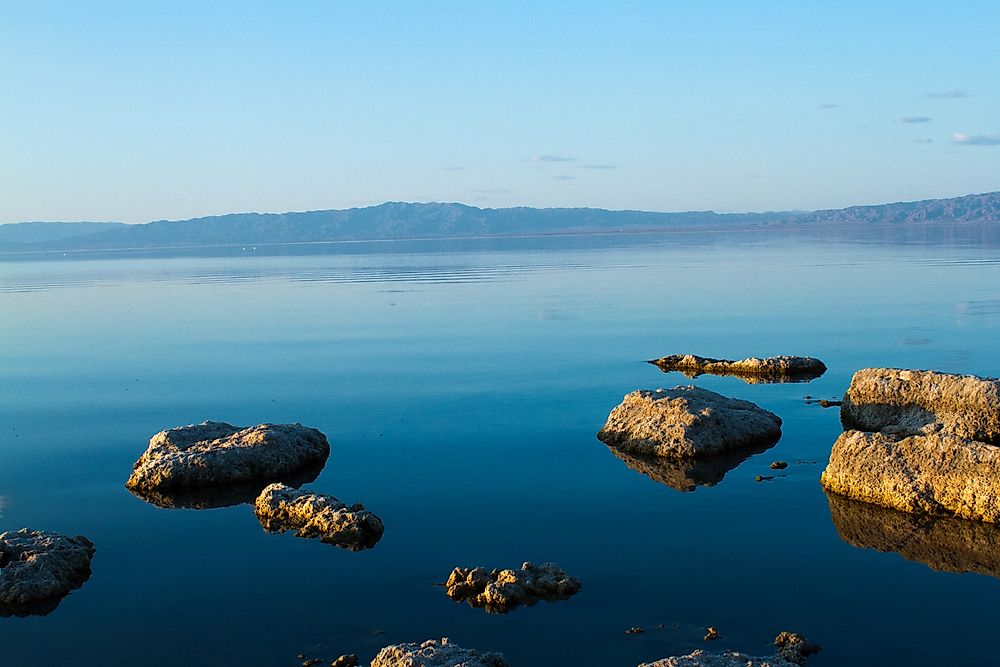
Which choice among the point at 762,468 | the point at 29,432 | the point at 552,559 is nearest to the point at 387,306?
the point at 29,432

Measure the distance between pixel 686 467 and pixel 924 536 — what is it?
4.33m

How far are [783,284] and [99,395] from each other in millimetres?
37941

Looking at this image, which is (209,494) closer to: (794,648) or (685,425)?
(685,425)

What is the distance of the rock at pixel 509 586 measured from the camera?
10844 mm

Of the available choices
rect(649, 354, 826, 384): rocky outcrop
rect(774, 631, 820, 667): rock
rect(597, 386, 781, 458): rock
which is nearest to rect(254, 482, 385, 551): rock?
rect(774, 631, 820, 667): rock

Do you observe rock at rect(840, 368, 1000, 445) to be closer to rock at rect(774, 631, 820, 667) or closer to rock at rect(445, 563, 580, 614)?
rock at rect(774, 631, 820, 667)

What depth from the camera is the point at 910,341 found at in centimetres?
2925

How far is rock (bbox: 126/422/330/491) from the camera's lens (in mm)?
15766

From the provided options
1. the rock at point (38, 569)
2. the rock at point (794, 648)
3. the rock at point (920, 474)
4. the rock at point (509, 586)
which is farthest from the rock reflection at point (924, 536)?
the rock at point (38, 569)

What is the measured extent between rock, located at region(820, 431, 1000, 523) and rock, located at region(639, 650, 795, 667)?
545cm

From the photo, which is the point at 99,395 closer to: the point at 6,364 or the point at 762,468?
the point at 6,364

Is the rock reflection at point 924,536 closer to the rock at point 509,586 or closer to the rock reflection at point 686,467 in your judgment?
the rock reflection at point 686,467

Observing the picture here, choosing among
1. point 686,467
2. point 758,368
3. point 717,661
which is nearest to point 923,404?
point 686,467

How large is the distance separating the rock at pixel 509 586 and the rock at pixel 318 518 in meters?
2.13
